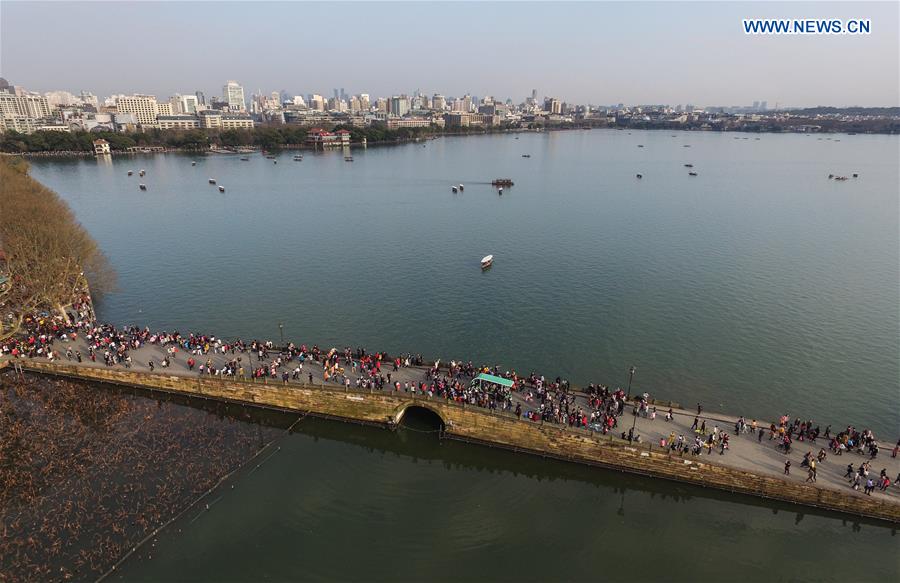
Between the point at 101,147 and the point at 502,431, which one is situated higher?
the point at 101,147

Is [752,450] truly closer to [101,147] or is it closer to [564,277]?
[564,277]

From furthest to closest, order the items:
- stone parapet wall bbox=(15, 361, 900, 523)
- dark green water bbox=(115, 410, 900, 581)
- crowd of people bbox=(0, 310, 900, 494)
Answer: crowd of people bbox=(0, 310, 900, 494)
stone parapet wall bbox=(15, 361, 900, 523)
dark green water bbox=(115, 410, 900, 581)

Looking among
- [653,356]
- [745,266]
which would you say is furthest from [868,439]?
[745,266]

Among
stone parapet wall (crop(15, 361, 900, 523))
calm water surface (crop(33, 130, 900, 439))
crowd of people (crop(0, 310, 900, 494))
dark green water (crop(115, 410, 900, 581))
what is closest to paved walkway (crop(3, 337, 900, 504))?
crowd of people (crop(0, 310, 900, 494))

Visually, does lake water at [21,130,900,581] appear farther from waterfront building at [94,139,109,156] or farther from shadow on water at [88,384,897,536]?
waterfront building at [94,139,109,156]

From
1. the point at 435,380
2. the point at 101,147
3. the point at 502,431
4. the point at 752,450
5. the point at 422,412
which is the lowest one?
Answer: the point at 422,412

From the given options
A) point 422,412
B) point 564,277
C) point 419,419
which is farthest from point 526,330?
point 564,277

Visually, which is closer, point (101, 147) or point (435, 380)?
point (435, 380)
